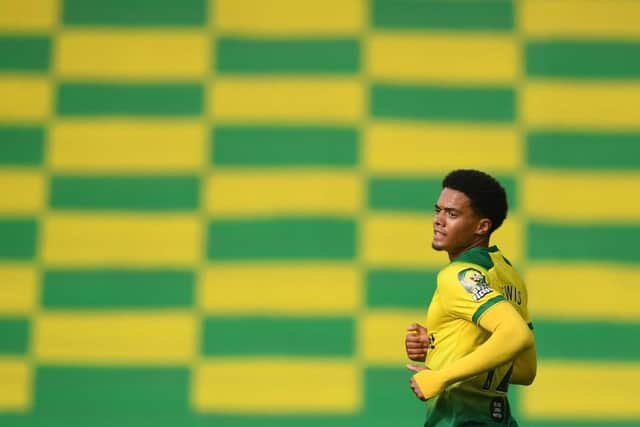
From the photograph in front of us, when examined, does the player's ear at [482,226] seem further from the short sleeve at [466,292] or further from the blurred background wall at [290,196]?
the blurred background wall at [290,196]

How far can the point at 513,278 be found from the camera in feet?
8.19

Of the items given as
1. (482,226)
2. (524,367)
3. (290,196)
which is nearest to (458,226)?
(482,226)

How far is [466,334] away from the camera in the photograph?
2.37 metres

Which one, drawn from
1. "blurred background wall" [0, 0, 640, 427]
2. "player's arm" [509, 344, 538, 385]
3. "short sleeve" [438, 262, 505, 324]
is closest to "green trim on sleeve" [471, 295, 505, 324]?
"short sleeve" [438, 262, 505, 324]

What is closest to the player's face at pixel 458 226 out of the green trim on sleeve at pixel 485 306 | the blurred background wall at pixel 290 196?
the green trim on sleeve at pixel 485 306

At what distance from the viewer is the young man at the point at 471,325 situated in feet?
7.41

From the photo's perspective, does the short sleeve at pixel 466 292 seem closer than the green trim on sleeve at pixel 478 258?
Yes

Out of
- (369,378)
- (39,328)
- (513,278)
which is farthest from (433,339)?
(39,328)

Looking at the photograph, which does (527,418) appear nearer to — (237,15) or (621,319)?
(621,319)

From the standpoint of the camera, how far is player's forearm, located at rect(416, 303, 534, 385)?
7.32 ft

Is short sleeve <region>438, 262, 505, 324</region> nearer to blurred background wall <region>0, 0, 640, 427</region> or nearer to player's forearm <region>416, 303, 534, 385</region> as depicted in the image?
player's forearm <region>416, 303, 534, 385</region>

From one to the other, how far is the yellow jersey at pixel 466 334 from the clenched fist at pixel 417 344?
30mm

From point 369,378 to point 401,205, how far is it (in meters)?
0.59

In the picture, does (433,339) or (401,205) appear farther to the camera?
(401,205)
